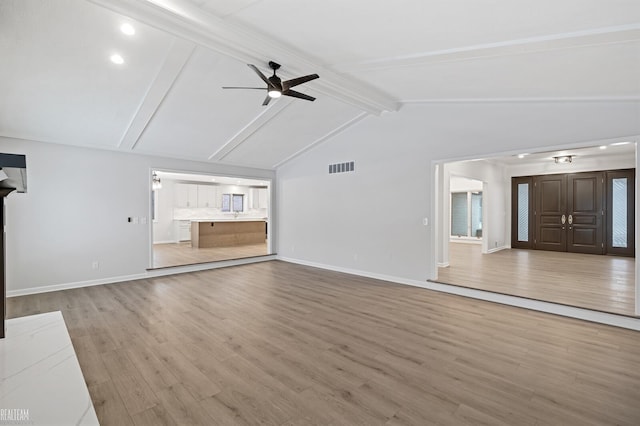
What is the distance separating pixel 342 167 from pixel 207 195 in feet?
26.0

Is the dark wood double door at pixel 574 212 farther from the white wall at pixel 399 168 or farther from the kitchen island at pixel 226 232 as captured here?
the kitchen island at pixel 226 232

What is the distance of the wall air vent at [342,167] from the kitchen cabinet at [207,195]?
7.53 meters

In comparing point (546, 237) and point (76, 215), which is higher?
point (76, 215)

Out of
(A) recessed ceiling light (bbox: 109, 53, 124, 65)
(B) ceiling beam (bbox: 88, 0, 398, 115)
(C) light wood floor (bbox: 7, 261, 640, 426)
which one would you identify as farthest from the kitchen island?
(B) ceiling beam (bbox: 88, 0, 398, 115)

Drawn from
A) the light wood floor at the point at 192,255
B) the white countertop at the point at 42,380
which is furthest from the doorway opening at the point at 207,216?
the white countertop at the point at 42,380

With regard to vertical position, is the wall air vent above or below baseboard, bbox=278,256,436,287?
above

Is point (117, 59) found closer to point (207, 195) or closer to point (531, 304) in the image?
point (531, 304)

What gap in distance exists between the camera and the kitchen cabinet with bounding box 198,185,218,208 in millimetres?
12548

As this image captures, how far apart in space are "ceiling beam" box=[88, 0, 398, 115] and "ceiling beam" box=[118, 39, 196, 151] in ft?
1.21

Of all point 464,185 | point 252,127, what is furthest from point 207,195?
point 464,185

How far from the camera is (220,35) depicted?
10.2ft

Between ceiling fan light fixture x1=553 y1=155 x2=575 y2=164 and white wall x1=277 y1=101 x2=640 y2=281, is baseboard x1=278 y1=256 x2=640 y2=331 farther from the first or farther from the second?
ceiling fan light fixture x1=553 y1=155 x2=575 y2=164

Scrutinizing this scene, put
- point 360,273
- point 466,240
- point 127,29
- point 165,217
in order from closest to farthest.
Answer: point 127,29, point 360,273, point 466,240, point 165,217

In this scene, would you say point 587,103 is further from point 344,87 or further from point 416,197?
point 344,87
